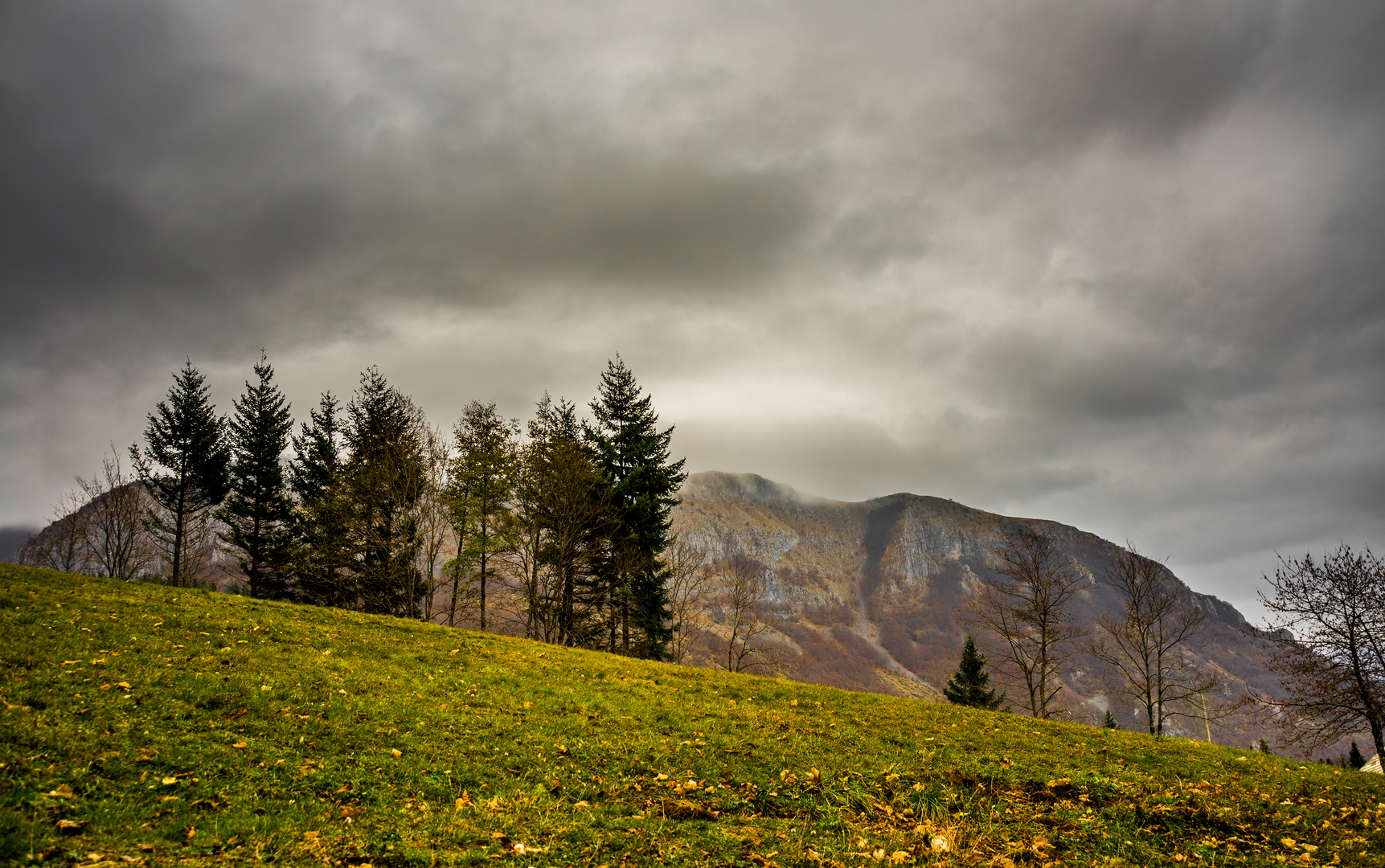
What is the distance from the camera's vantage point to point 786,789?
9.84 meters

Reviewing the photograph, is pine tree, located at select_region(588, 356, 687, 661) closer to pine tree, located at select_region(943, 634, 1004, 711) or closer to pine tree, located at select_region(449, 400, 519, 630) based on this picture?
pine tree, located at select_region(449, 400, 519, 630)

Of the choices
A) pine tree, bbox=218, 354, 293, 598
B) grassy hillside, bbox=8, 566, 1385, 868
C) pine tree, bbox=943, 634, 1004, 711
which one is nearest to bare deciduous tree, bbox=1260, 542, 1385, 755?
grassy hillside, bbox=8, 566, 1385, 868

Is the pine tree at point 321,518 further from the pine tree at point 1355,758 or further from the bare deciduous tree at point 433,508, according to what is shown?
the pine tree at point 1355,758

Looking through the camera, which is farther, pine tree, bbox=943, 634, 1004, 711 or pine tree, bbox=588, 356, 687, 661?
pine tree, bbox=943, 634, 1004, 711

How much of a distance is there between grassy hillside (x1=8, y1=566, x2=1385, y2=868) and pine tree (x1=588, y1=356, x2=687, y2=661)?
18725 mm

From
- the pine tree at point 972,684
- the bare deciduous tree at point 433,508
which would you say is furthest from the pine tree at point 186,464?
the pine tree at point 972,684

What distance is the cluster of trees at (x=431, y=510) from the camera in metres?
33.3

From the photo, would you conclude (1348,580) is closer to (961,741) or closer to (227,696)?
(961,741)

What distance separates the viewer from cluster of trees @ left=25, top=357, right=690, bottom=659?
109 feet

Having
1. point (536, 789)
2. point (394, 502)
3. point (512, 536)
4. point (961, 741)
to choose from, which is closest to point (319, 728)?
point (536, 789)

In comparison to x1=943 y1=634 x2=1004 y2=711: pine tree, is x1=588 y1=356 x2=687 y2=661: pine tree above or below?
above

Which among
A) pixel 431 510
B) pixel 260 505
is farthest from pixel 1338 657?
pixel 260 505

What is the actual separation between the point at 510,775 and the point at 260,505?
3915cm

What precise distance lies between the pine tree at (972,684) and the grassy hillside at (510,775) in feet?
121
